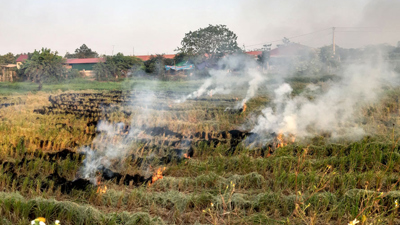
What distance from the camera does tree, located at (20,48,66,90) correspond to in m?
23.2

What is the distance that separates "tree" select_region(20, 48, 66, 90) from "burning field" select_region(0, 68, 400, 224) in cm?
1407

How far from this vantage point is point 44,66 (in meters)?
23.2

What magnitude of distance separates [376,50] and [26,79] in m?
Answer: 26.8

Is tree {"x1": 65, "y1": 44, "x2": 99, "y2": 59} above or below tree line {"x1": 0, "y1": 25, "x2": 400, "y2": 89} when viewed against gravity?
above

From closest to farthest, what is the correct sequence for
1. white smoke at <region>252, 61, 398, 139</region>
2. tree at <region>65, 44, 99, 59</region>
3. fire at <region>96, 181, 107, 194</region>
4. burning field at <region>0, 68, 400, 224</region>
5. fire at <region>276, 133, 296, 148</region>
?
burning field at <region>0, 68, 400, 224</region> → fire at <region>96, 181, 107, 194</region> → fire at <region>276, 133, 296, 148</region> → white smoke at <region>252, 61, 398, 139</region> → tree at <region>65, 44, 99, 59</region>

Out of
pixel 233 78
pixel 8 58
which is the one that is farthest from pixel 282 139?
pixel 8 58

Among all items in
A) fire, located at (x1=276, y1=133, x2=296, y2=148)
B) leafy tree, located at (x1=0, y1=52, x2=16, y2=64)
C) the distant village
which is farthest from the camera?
leafy tree, located at (x1=0, y1=52, x2=16, y2=64)

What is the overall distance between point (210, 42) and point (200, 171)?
25499 mm

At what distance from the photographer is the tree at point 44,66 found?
76.0 ft

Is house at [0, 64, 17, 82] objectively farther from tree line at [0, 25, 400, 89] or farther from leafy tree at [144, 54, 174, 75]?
leafy tree at [144, 54, 174, 75]

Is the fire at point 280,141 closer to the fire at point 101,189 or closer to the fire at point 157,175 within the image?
the fire at point 157,175

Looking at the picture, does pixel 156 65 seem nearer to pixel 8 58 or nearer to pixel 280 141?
pixel 8 58

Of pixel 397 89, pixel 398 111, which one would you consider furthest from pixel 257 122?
pixel 397 89

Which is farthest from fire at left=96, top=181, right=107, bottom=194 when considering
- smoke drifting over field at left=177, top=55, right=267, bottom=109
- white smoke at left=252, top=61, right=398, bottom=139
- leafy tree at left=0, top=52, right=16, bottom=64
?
leafy tree at left=0, top=52, right=16, bottom=64
